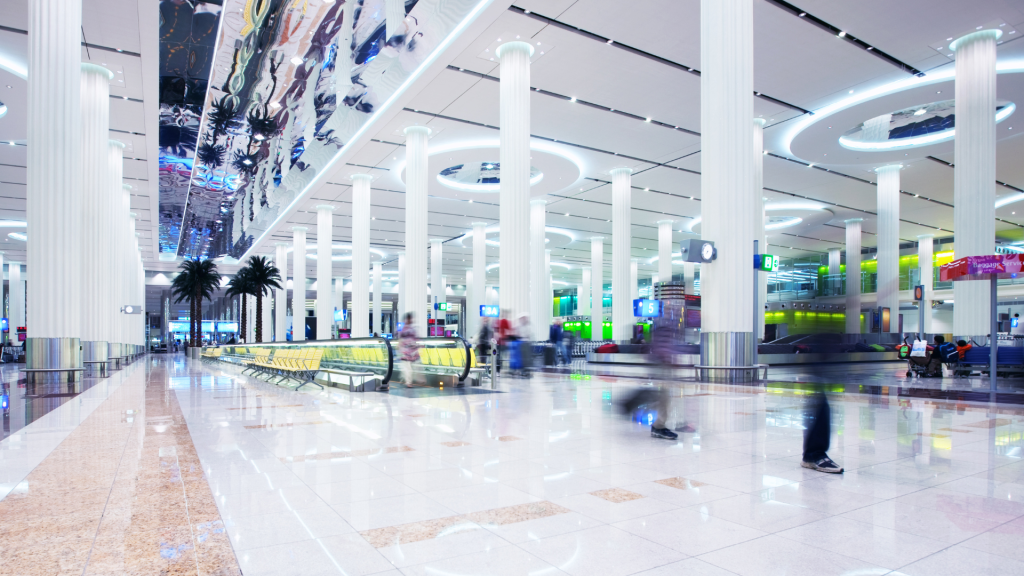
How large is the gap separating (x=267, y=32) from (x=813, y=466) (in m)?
15.7

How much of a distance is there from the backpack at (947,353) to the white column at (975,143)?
7.55 ft

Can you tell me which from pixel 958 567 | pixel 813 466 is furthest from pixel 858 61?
pixel 958 567

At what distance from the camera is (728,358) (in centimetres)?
1180

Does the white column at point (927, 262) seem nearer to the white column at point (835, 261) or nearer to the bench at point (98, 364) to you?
the white column at point (835, 261)

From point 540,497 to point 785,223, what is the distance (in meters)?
39.2

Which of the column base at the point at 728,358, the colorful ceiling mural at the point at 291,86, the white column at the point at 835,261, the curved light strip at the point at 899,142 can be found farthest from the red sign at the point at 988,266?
the white column at the point at 835,261

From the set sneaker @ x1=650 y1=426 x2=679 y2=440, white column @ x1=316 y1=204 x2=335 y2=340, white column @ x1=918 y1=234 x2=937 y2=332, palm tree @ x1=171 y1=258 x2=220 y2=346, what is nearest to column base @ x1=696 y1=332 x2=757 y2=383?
sneaker @ x1=650 y1=426 x2=679 y2=440

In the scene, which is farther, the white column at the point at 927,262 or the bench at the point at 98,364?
the white column at the point at 927,262

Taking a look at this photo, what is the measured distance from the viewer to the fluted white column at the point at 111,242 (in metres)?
19.2

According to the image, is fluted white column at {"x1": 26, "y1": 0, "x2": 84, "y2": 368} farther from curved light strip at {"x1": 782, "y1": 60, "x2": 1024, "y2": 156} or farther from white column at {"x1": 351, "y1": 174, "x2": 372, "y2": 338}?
Answer: curved light strip at {"x1": 782, "y1": 60, "x2": 1024, "y2": 156}

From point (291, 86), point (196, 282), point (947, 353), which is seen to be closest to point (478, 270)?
point (291, 86)

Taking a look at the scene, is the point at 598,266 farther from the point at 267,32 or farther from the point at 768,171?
the point at 267,32

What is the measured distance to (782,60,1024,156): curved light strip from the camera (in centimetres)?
1613

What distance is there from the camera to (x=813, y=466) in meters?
4.62
